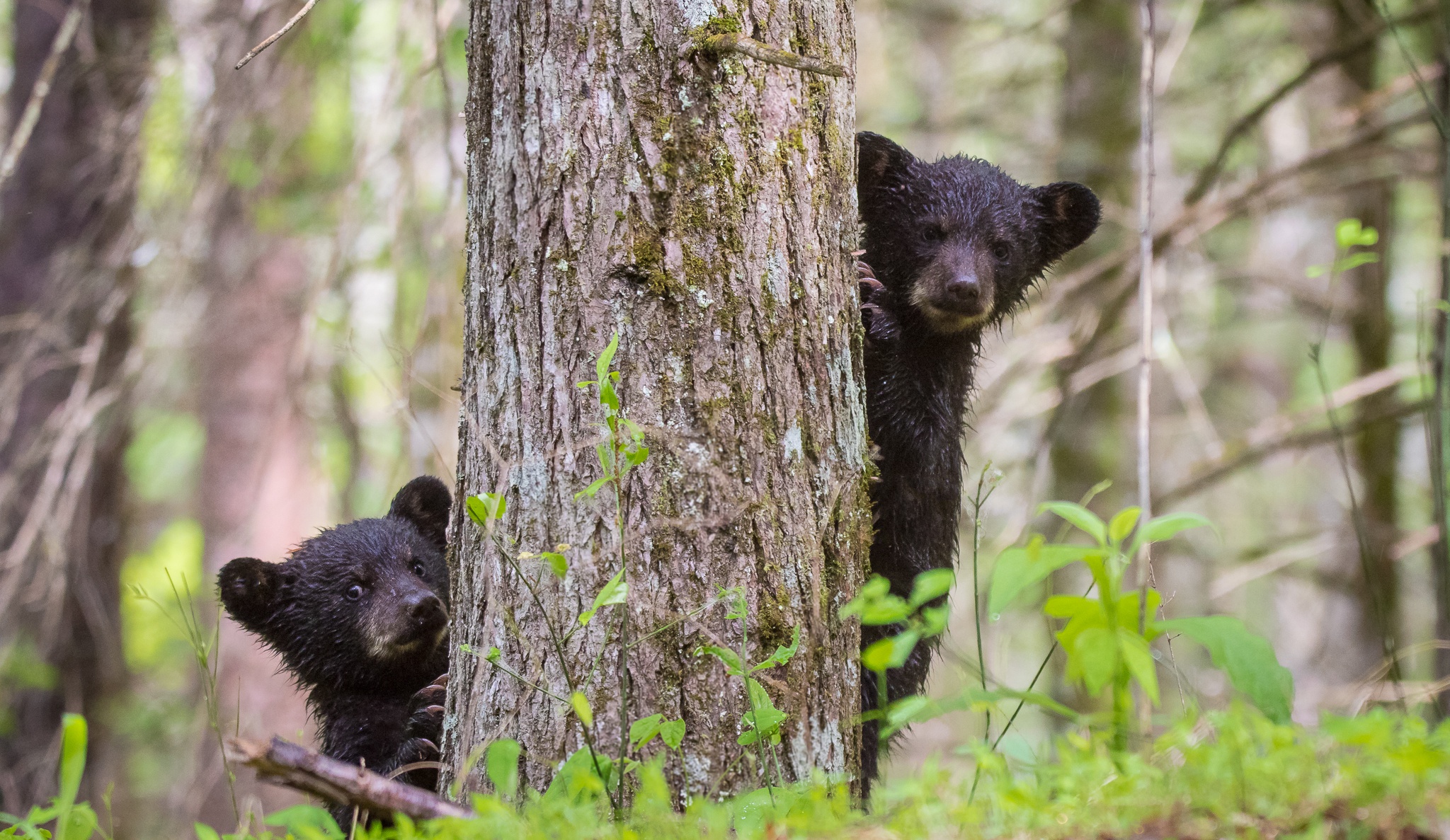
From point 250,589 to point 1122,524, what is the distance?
12.0 feet

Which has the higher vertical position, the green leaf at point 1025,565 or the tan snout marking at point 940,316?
the tan snout marking at point 940,316

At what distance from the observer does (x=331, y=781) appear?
1.92m

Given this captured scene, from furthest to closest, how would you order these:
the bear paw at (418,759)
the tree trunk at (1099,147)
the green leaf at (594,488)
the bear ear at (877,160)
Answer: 1. the tree trunk at (1099,147)
2. the bear ear at (877,160)
3. the bear paw at (418,759)
4. the green leaf at (594,488)

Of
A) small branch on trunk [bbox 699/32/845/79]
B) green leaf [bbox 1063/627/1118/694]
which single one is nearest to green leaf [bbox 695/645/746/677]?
green leaf [bbox 1063/627/1118/694]

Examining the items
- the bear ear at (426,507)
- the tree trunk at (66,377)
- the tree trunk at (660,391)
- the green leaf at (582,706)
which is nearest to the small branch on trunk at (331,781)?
the green leaf at (582,706)

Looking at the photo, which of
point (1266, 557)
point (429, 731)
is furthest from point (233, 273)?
point (1266, 557)

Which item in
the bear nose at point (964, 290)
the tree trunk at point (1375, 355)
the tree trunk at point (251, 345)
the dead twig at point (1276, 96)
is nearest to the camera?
the bear nose at point (964, 290)

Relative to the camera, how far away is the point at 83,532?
18.6 feet

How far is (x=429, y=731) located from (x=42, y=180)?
5.26m

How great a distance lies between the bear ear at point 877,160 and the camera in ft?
14.0

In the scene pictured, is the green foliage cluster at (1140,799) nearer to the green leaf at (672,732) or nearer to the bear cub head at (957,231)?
the green leaf at (672,732)

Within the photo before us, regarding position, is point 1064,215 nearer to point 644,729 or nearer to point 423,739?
point 644,729

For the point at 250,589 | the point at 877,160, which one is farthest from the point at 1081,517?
the point at 250,589

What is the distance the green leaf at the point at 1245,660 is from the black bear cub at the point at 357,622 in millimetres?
2932
